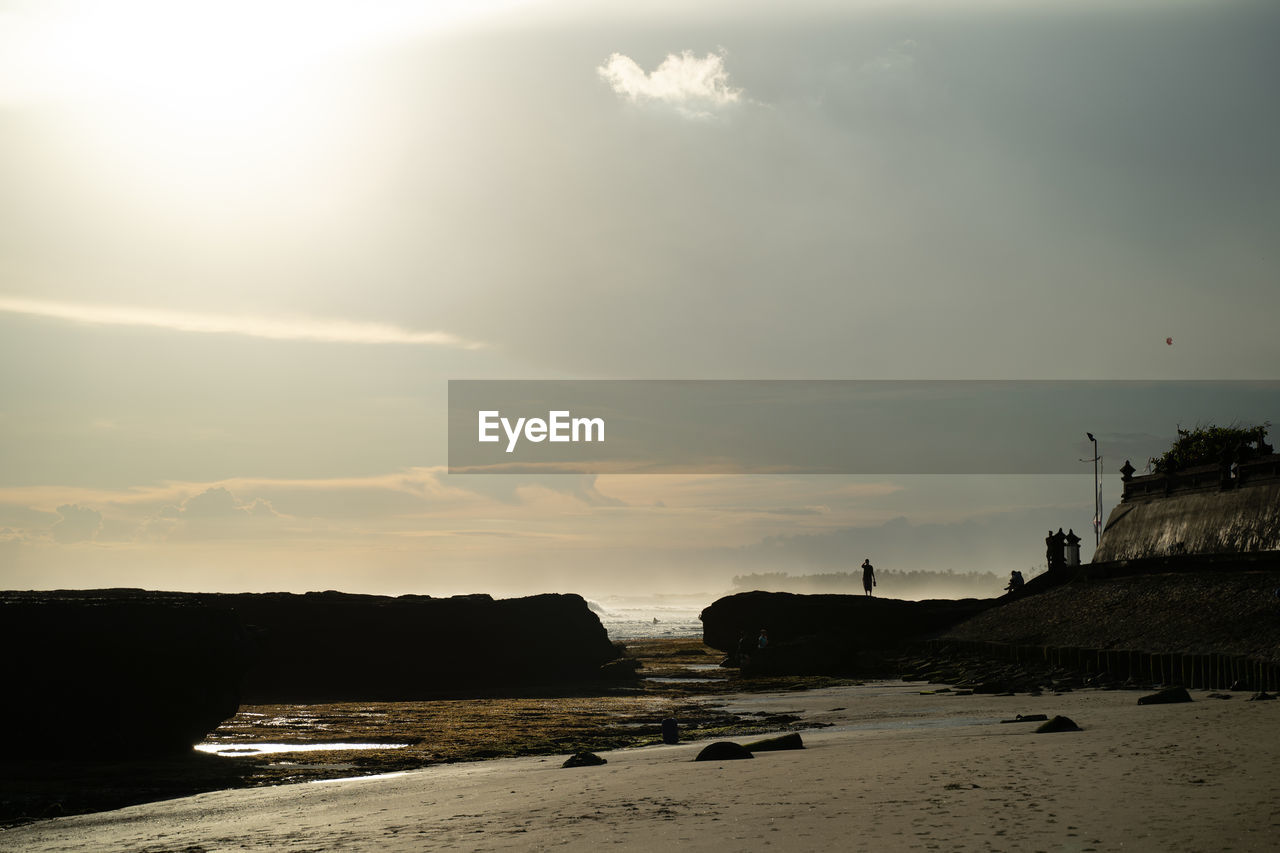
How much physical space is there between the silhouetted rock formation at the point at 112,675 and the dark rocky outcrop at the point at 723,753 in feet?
47.7

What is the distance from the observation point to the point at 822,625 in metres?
60.8

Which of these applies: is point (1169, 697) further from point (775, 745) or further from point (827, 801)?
point (827, 801)

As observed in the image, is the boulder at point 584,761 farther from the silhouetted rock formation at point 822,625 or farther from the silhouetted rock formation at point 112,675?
the silhouetted rock formation at point 822,625

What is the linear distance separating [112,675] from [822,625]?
42753 mm

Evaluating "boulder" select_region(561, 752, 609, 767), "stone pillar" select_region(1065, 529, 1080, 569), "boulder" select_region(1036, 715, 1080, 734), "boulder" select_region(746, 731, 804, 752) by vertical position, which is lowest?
"boulder" select_region(561, 752, 609, 767)

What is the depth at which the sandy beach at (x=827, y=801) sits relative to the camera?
10.3 metres

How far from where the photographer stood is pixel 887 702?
3112cm

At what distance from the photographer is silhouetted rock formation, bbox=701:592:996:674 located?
50.2m

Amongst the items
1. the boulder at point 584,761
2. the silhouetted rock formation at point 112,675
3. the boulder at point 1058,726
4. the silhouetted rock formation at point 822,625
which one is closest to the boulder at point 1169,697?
the boulder at point 1058,726

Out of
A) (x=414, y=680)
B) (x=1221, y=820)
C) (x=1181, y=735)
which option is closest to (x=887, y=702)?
(x=1181, y=735)

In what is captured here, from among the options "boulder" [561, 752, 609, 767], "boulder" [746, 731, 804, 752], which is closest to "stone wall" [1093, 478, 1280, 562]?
"boulder" [746, 731, 804, 752]

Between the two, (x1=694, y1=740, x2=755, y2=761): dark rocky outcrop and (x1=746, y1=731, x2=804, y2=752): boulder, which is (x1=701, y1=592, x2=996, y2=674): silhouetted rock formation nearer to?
(x1=746, y1=731, x2=804, y2=752): boulder

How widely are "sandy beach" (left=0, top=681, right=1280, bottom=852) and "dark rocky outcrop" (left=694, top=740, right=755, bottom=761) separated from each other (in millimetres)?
398

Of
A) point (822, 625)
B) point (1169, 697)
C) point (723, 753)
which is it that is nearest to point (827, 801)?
point (723, 753)
